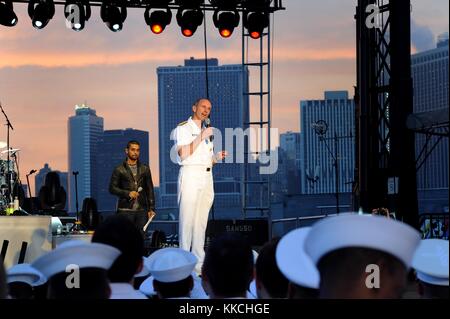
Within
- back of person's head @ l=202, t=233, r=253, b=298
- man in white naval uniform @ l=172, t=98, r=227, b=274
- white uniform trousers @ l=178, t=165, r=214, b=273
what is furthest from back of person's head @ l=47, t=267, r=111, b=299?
white uniform trousers @ l=178, t=165, r=214, b=273

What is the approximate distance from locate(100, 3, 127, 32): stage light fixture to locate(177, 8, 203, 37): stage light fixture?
2.70 feet

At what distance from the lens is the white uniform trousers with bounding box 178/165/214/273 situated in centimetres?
958

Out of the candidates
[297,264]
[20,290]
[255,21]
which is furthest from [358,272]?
[255,21]

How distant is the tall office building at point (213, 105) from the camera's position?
48.8 ft

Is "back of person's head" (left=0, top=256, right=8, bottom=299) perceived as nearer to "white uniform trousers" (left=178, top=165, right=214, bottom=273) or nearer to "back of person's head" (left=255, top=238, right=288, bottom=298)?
"back of person's head" (left=255, top=238, right=288, bottom=298)

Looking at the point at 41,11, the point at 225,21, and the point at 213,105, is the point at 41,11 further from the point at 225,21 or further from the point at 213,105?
the point at 213,105

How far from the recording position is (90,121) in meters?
16.8

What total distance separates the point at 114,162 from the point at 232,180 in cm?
210

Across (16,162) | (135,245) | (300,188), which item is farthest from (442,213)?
(300,188)

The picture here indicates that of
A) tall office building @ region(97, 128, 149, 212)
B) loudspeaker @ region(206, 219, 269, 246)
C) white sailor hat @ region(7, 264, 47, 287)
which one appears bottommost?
loudspeaker @ region(206, 219, 269, 246)

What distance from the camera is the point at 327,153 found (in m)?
23.5

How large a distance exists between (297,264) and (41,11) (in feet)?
33.3

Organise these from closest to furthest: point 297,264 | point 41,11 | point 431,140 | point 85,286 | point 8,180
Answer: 1. point 297,264
2. point 85,286
3. point 431,140
4. point 41,11
5. point 8,180
